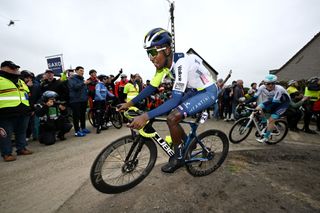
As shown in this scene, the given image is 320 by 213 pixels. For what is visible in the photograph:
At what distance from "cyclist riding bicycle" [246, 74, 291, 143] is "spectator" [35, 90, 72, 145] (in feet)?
19.9

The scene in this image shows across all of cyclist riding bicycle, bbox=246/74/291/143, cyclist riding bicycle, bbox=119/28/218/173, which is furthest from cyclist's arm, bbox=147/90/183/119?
cyclist riding bicycle, bbox=246/74/291/143

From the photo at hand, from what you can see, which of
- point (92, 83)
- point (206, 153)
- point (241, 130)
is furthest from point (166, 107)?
point (92, 83)

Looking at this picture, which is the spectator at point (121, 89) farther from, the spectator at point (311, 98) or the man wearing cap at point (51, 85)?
the spectator at point (311, 98)

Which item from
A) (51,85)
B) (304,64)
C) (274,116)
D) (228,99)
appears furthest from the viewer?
(304,64)

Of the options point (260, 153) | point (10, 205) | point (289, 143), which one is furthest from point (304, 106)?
point (10, 205)

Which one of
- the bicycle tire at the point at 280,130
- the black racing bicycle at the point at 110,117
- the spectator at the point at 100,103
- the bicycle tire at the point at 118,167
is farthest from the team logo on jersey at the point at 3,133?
the bicycle tire at the point at 280,130

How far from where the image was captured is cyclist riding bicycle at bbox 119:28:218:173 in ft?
7.32

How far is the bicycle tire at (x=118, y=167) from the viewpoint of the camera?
83.7 inches

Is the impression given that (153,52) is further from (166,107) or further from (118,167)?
(118,167)

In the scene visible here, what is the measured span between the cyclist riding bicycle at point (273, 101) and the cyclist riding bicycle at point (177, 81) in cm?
306

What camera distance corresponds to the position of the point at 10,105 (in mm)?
3789

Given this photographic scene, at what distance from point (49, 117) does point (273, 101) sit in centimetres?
662

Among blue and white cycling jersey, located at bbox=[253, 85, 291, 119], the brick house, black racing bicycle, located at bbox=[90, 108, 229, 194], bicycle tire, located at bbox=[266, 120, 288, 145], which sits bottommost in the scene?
bicycle tire, located at bbox=[266, 120, 288, 145]

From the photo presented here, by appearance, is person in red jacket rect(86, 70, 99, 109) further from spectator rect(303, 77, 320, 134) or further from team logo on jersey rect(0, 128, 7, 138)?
spectator rect(303, 77, 320, 134)
